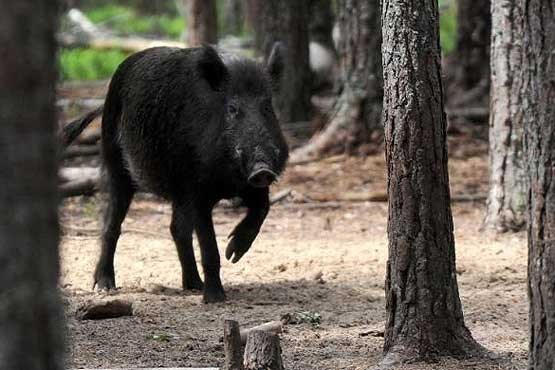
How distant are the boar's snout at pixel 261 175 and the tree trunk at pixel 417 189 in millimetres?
2122

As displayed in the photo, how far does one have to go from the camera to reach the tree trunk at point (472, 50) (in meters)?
14.8

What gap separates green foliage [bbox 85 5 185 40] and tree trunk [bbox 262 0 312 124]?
12.4 meters

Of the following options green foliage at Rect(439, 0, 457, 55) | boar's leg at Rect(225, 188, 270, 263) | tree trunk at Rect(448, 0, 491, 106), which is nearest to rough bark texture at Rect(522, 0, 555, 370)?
boar's leg at Rect(225, 188, 270, 263)

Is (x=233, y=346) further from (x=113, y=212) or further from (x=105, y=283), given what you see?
(x=113, y=212)

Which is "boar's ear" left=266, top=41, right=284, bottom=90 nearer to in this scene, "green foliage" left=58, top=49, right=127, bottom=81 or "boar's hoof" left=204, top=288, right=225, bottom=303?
"boar's hoof" left=204, top=288, right=225, bottom=303

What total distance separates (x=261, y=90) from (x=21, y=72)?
5.40m

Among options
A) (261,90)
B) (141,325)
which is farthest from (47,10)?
(261,90)

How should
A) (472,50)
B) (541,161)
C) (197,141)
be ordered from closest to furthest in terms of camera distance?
1. (541,161)
2. (197,141)
3. (472,50)

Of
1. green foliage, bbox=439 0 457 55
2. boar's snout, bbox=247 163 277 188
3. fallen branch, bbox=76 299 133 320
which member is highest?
green foliage, bbox=439 0 457 55

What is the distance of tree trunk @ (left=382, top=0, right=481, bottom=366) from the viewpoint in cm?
509

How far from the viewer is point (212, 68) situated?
7695 millimetres

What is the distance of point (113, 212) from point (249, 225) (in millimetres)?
1173

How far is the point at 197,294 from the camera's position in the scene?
7.78m

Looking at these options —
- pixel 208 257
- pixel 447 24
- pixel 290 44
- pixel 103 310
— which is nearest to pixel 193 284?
pixel 208 257
